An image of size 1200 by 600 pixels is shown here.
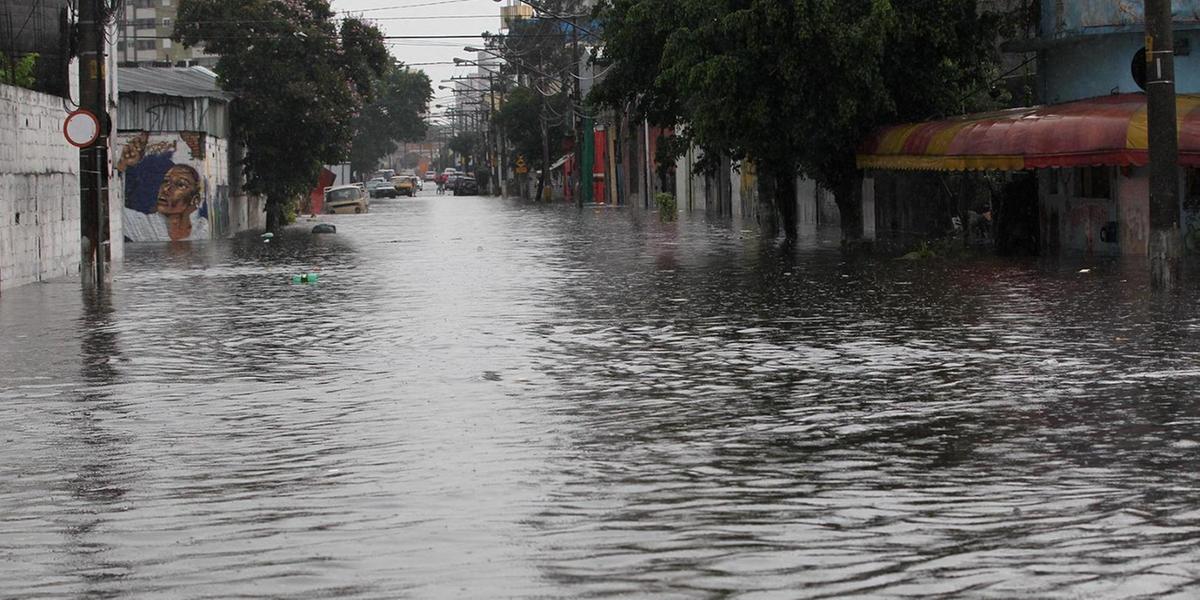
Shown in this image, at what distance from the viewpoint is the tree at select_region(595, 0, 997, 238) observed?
108 ft

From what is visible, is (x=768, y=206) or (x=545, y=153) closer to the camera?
(x=768, y=206)

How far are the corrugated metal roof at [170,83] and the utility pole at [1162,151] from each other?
3580 cm

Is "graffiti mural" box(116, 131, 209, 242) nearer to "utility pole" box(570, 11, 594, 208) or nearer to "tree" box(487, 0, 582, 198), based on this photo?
"utility pole" box(570, 11, 594, 208)

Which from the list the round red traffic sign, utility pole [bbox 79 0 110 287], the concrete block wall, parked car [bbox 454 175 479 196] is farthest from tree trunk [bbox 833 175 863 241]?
parked car [bbox 454 175 479 196]

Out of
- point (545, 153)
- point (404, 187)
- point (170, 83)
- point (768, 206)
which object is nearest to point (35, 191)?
point (768, 206)

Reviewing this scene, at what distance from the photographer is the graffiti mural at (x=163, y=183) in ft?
168

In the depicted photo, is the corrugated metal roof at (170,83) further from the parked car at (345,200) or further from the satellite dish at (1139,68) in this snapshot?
the satellite dish at (1139,68)

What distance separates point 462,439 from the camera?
33.2 ft

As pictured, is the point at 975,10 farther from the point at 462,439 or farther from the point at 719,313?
the point at 462,439

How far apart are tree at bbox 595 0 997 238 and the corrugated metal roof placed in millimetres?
19575

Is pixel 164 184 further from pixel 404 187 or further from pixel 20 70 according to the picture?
pixel 404 187

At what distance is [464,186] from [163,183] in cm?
9601

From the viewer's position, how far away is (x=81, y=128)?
2575cm

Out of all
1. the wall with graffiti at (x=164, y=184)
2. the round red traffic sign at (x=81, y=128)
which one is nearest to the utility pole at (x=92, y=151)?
the round red traffic sign at (x=81, y=128)
